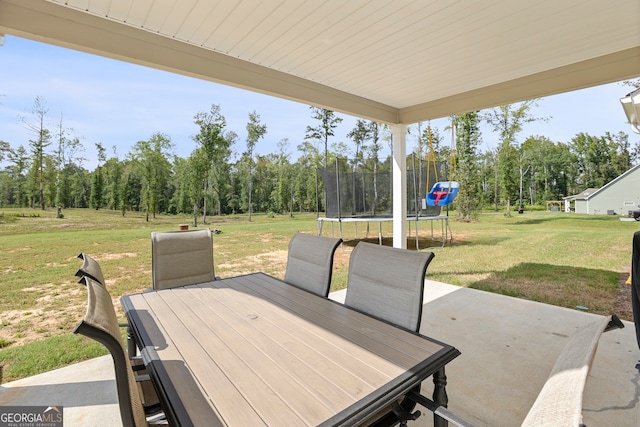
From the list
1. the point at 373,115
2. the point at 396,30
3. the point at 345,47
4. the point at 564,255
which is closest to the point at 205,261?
the point at 345,47

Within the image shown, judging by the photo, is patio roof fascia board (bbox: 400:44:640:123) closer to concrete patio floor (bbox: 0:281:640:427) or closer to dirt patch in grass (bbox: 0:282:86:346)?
concrete patio floor (bbox: 0:281:640:427)

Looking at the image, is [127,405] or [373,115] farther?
[373,115]

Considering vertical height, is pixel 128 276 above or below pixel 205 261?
below

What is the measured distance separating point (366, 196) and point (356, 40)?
16.1 ft

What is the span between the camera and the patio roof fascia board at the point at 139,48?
6.21ft

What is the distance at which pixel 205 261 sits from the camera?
253cm

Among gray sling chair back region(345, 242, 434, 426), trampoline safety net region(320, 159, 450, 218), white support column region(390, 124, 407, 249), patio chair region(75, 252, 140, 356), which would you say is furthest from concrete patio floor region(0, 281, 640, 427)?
trampoline safety net region(320, 159, 450, 218)

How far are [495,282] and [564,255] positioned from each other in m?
2.54

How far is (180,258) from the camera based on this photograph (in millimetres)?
2438

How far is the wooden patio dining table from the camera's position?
86 centimetres

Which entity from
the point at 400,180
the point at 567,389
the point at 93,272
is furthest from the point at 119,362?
the point at 400,180

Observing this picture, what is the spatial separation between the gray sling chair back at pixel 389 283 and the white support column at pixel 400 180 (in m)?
2.77

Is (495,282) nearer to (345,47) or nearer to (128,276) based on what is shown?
(345,47)

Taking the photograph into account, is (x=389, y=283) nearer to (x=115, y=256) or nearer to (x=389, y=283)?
(x=389, y=283)
